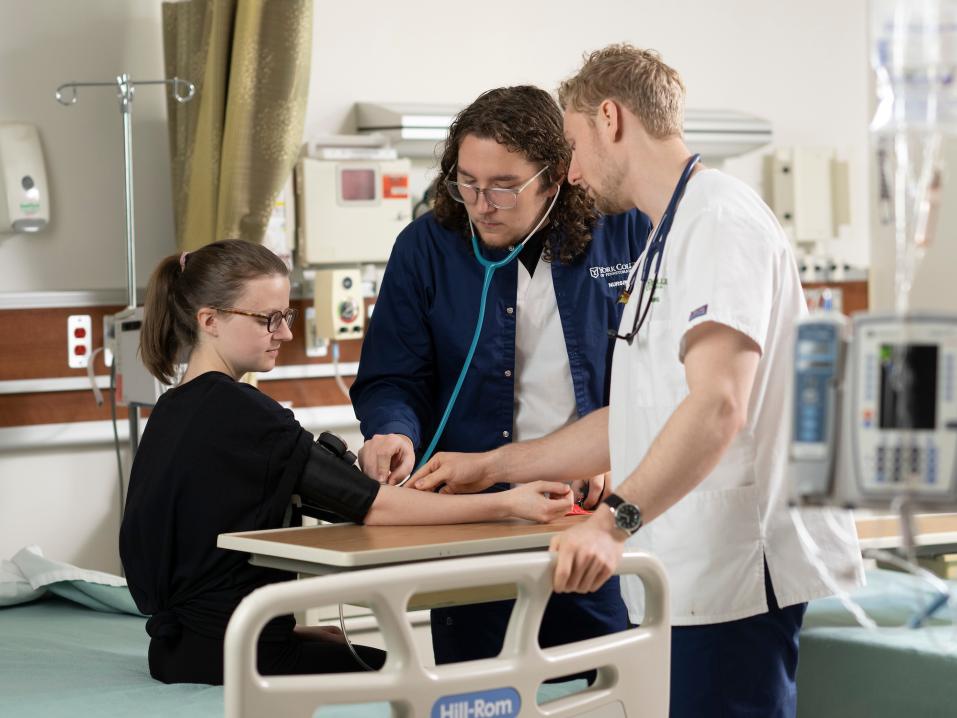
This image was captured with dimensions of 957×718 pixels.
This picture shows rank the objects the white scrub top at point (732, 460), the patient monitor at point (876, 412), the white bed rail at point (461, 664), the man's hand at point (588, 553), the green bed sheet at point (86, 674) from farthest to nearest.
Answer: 1. the green bed sheet at point (86, 674)
2. the white scrub top at point (732, 460)
3. the man's hand at point (588, 553)
4. the white bed rail at point (461, 664)
5. the patient monitor at point (876, 412)

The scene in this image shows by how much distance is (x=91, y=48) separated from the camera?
12.6ft

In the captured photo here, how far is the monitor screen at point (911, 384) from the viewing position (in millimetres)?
1067

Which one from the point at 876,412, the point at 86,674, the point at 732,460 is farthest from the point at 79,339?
the point at 876,412

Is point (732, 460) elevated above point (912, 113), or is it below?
below

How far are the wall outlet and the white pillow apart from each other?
2.53ft

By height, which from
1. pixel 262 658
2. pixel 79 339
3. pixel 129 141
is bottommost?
pixel 262 658

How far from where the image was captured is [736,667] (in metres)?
1.72

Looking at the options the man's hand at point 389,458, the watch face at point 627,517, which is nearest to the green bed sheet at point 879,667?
the man's hand at point 389,458

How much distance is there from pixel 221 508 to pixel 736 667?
3.08 ft

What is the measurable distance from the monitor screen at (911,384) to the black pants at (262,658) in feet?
4.50

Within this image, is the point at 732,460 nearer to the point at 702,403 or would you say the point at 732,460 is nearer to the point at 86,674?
the point at 702,403

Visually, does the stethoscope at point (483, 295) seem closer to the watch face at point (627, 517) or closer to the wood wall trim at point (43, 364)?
the watch face at point (627, 517)

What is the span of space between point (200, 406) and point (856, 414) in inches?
53.6

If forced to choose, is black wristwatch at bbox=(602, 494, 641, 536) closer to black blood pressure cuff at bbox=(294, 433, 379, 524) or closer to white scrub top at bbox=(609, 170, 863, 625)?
white scrub top at bbox=(609, 170, 863, 625)
